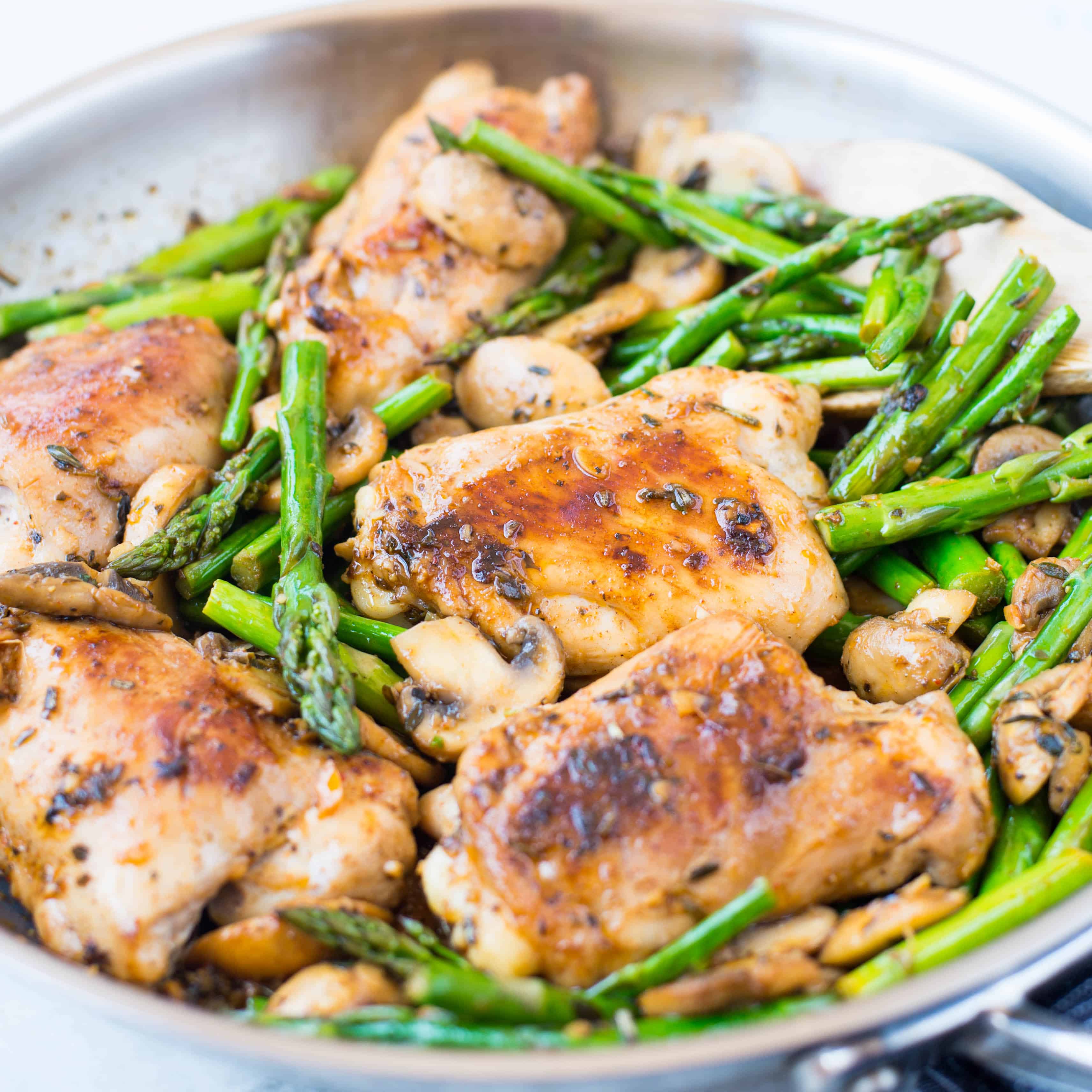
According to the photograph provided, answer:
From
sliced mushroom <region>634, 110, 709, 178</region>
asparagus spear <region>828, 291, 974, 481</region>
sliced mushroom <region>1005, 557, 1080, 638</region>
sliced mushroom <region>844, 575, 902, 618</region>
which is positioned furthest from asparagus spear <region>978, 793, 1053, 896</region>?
sliced mushroom <region>634, 110, 709, 178</region>

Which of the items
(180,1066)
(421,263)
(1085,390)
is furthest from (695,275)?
(180,1066)

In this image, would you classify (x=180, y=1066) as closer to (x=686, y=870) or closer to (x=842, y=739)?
(x=686, y=870)

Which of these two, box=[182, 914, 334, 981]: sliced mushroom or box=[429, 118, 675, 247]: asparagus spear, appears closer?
box=[182, 914, 334, 981]: sliced mushroom

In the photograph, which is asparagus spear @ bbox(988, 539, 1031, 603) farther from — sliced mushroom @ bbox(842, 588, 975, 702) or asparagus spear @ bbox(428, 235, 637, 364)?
asparagus spear @ bbox(428, 235, 637, 364)

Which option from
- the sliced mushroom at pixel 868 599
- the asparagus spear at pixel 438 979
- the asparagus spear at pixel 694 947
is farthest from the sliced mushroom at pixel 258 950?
the sliced mushroom at pixel 868 599

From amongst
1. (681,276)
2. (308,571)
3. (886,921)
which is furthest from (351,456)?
(886,921)

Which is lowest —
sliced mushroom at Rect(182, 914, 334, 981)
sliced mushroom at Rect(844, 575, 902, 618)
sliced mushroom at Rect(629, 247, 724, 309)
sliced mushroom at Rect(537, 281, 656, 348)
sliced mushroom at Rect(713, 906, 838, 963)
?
sliced mushroom at Rect(182, 914, 334, 981)

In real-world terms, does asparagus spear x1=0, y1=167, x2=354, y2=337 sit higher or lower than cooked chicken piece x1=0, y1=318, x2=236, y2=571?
higher
